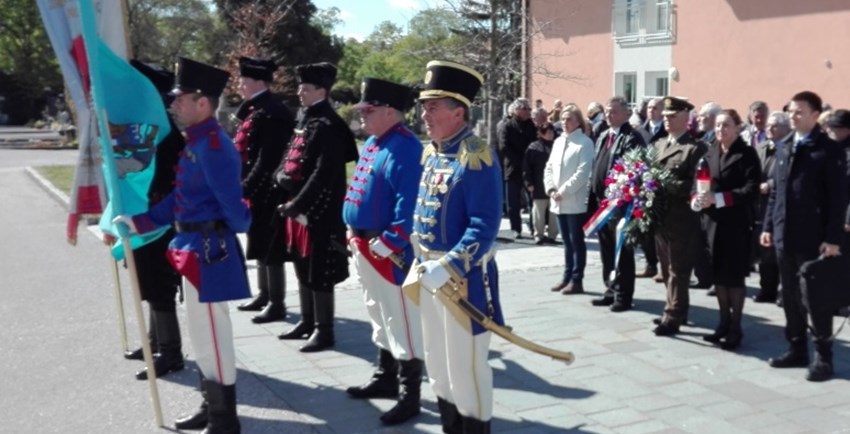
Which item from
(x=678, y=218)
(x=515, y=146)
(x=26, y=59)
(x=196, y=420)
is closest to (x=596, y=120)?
(x=515, y=146)

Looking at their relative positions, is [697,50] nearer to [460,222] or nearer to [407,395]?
[407,395]

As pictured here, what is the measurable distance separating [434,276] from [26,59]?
6172 centimetres

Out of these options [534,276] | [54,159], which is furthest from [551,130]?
[54,159]

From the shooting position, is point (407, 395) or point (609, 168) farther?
point (609, 168)

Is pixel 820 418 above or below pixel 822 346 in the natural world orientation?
below

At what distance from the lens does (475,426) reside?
4543 millimetres

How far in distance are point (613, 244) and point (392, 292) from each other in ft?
12.2

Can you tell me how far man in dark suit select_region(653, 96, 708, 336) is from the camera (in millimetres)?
7227

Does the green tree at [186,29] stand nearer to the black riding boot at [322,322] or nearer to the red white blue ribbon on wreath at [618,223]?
the red white blue ribbon on wreath at [618,223]

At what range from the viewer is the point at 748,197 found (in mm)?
6738

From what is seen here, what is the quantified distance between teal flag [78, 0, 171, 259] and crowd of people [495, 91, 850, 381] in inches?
160

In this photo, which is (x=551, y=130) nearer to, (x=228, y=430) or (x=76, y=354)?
(x=76, y=354)

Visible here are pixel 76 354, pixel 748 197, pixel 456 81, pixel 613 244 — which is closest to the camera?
pixel 456 81

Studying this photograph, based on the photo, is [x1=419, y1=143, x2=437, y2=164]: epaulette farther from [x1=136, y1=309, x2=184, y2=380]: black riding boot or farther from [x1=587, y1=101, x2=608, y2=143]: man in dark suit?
[x1=587, y1=101, x2=608, y2=143]: man in dark suit
